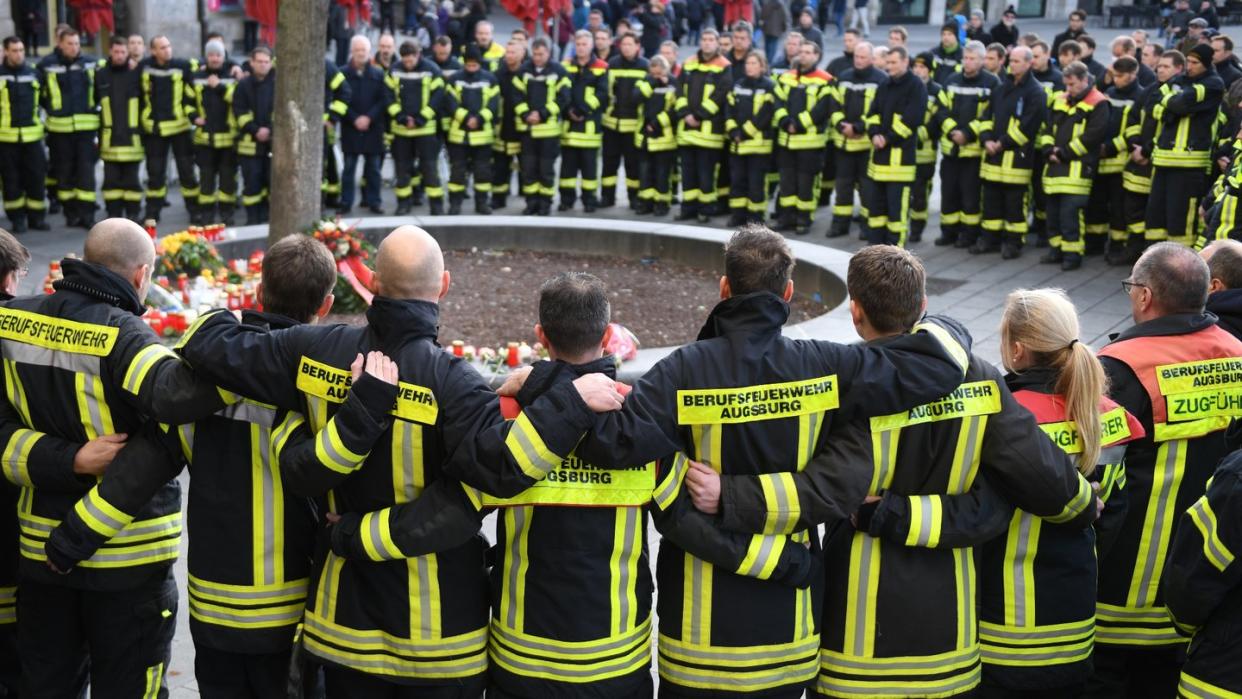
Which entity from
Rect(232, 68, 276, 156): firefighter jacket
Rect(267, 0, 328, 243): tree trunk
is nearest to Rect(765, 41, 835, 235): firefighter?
Rect(232, 68, 276, 156): firefighter jacket

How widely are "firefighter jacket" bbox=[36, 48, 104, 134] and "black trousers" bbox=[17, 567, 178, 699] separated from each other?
35.7 ft

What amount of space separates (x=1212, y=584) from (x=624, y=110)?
12310 mm

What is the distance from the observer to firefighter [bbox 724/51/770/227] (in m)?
14.6

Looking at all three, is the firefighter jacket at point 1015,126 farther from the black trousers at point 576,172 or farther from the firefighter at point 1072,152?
the black trousers at point 576,172

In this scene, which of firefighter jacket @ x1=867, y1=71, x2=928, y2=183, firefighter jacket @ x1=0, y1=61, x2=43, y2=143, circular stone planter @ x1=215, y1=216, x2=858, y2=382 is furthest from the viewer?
firefighter jacket @ x1=0, y1=61, x2=43, y2=143

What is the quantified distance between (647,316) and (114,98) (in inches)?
278

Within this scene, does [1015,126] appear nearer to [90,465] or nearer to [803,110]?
[803,110]

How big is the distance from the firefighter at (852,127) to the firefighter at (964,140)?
2.46 feet

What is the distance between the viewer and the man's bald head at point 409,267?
3920mm

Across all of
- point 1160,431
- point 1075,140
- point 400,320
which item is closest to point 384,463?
point 400,320

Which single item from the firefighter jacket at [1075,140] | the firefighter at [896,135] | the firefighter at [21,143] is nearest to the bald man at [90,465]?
the firefighter at [896,135]

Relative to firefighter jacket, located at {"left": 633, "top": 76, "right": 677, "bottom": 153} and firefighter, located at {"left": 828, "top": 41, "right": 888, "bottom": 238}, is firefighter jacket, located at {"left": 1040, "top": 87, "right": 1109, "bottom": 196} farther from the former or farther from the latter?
firefighter jacket, located at {"left": 633, "top": 76, "right": 677, "bottom": 153}

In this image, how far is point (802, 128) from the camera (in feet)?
47.3

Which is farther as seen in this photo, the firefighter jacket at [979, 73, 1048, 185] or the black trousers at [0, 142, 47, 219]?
the black trousers at [0, 142, 47, 219]
